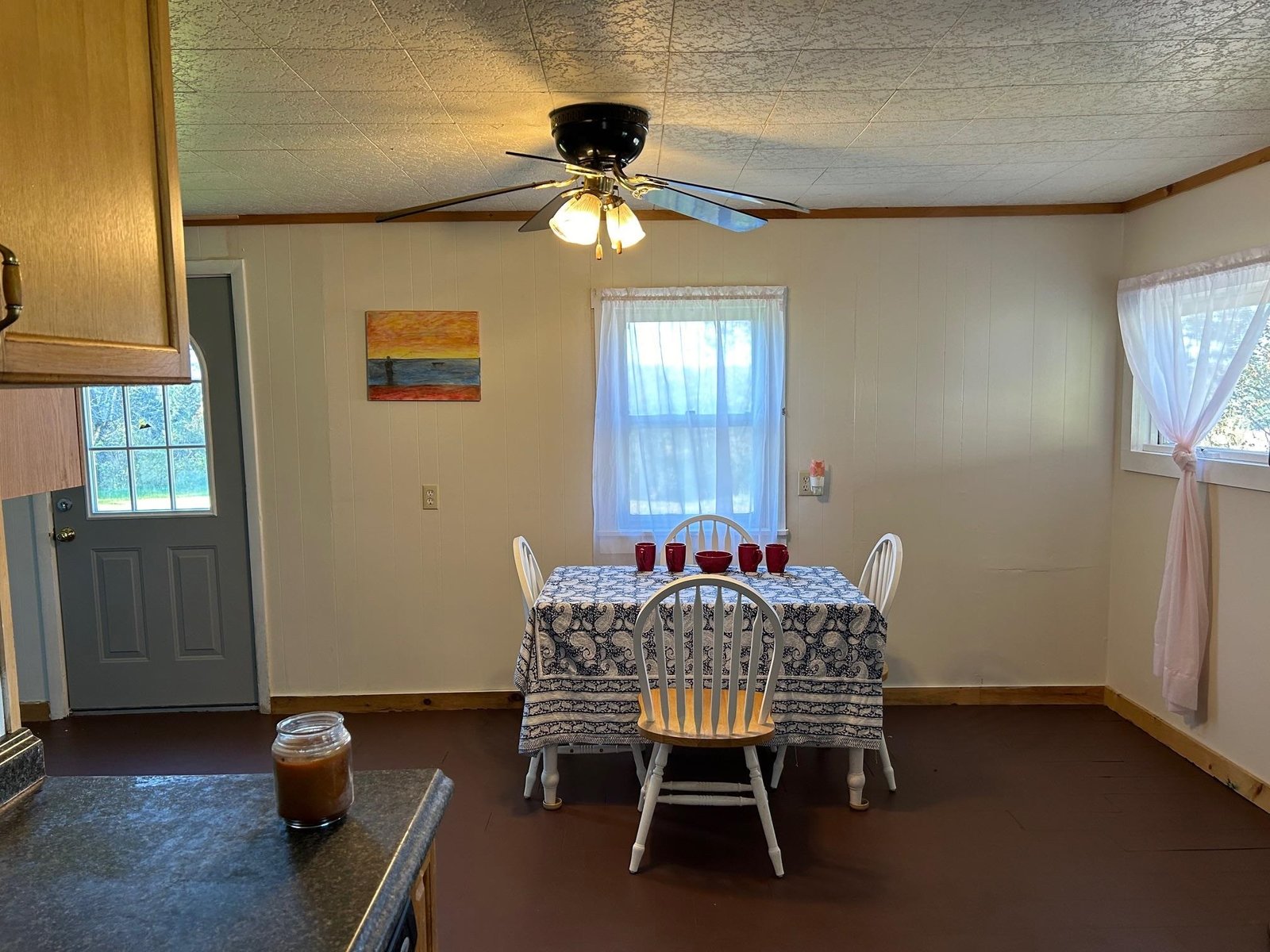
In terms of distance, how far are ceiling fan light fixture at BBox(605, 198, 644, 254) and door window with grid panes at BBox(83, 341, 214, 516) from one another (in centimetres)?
231

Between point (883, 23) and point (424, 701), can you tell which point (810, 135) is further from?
point (424, 701)

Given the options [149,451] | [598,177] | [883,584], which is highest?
[598,177]

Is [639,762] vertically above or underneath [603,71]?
underneath

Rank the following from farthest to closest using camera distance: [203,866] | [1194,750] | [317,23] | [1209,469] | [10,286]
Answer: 1. [1194,750]
2. [1209,469]
3. [317,23]
4. [203,866]
5. [10,286]

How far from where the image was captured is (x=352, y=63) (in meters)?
2.03

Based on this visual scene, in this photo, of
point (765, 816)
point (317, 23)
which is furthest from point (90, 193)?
point (765, 816)

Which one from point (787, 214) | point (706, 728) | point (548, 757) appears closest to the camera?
point (706, 728)

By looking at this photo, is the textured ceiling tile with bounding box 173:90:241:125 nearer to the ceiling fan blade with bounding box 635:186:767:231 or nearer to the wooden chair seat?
the ceiling fan blade with bounding box 635:186:767:231

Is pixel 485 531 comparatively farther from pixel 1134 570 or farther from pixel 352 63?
pixel 1134 570

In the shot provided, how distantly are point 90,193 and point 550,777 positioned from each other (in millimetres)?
2403

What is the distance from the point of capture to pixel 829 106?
7.77ft

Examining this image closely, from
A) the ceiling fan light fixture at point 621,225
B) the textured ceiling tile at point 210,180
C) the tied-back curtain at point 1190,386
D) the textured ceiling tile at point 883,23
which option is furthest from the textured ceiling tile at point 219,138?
the tied-back curtain at point 1190,386

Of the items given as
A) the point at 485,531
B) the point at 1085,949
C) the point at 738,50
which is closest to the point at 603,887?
the point at 1085,949

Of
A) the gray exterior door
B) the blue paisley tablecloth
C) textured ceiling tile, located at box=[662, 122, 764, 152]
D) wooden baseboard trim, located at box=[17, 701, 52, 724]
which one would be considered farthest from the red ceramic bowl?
wooden baseboard trim, located at box=[17, 701, 52, 724]
